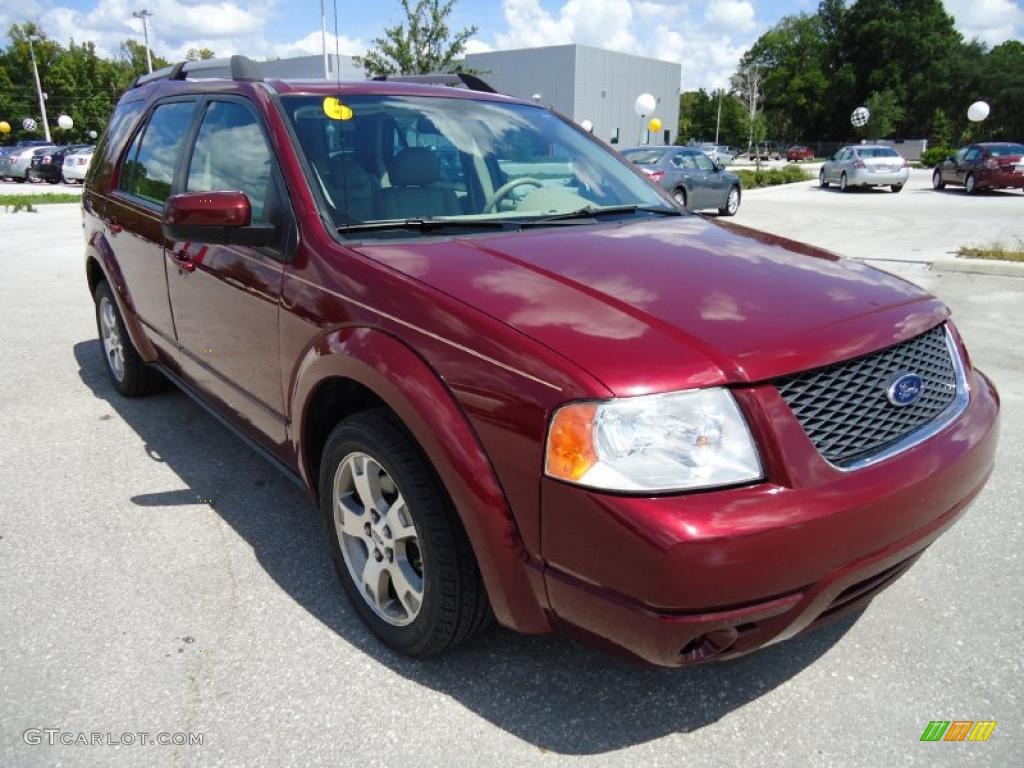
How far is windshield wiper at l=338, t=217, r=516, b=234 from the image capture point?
268 cm

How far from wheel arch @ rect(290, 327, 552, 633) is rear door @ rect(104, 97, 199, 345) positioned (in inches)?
72.8

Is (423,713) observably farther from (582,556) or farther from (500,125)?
(500,125)

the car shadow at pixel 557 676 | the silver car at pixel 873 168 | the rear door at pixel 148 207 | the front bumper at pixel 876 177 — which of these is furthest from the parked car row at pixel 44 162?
the car shadow at pixel 557 676

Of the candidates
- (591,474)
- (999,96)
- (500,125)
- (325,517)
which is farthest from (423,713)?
(999,96)

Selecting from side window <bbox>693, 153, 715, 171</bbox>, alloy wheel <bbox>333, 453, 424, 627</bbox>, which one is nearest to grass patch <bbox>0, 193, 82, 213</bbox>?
side window <bbox>693, 153, 715, 171</bbox>

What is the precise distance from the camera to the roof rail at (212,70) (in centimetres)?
332

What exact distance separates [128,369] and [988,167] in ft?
82.8

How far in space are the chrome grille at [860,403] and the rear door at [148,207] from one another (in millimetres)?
2992

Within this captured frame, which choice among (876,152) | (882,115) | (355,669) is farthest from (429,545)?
(882,115)

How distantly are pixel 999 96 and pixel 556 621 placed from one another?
8665cm

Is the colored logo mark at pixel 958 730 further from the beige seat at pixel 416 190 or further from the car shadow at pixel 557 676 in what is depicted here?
the beige seat at pixel 416 190

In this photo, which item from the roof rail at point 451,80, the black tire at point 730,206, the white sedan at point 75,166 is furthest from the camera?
the white sedan at point 75,166

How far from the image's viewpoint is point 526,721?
2258 mm

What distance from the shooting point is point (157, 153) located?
401cm
